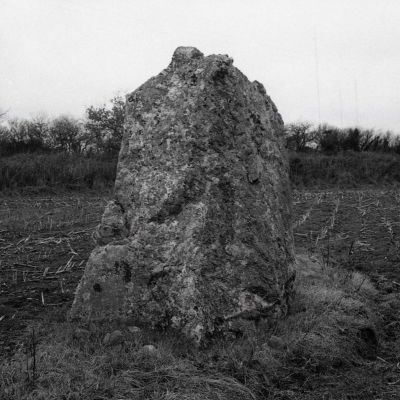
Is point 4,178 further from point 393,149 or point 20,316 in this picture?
point 393,149

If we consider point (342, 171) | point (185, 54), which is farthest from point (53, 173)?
point (185, 54)

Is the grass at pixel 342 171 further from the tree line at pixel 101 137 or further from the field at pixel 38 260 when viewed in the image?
the field at pixel 38 260

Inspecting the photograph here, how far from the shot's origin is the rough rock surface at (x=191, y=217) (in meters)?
4.59

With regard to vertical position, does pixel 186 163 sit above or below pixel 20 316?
above

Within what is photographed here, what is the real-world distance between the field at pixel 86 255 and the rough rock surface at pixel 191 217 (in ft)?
2.52

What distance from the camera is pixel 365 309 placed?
534 centimetres

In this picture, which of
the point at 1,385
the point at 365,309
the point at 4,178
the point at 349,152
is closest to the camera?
the point at 1,385

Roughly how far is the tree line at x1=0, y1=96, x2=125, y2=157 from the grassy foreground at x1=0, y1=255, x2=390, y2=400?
2105 cm

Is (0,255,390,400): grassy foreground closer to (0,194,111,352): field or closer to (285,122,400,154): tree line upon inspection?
(0,194,111,352): field

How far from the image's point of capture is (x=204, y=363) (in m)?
4.01

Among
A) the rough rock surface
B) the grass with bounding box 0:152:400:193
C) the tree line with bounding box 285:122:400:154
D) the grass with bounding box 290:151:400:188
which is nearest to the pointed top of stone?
the rough rock surface

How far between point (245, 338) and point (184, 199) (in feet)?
4.49

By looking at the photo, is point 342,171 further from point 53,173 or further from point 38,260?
point 38,260

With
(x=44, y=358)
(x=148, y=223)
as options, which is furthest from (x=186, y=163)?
(x=44, y=358)
